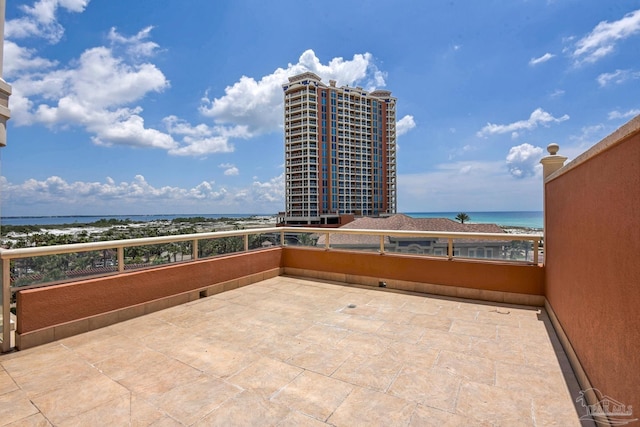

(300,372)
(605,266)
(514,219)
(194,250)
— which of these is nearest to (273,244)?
(194,250)

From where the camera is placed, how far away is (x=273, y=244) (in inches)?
248

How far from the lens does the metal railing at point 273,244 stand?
9.43ft

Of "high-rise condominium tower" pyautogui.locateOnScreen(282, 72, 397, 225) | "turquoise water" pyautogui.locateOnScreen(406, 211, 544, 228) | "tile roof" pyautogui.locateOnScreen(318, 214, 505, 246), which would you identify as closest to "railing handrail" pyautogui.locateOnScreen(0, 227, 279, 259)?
"tile roof" pyautogui.locateOnScreen(318, 214, 505, 246)

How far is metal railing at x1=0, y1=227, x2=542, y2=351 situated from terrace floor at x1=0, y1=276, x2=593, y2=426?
2.21ft

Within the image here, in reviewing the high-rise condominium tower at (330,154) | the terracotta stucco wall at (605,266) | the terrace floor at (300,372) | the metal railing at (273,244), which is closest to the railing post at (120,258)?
the metal railing at (273,244)

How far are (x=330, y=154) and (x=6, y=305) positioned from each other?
53.7m

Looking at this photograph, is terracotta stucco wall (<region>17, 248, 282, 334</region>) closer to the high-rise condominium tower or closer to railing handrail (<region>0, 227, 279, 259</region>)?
railing handrail (<region>0, 227, 279, 259</region>)

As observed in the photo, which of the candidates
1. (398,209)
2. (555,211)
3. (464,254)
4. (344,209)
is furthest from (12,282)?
(398,209)

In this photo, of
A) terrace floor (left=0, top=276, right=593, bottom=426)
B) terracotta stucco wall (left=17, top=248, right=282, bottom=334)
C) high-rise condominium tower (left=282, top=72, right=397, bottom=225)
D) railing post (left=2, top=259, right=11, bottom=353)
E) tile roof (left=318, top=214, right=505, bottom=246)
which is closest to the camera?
terrace floor (left=0, top=276, right=593, bottom=426)

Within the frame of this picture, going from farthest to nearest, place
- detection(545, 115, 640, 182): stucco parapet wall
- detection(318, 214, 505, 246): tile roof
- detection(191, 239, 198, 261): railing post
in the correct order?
detection(318, 214, 505, 246): tile roof → detection(191, 239, 198, 261): railing post → detection(545, 115, 640, 182): stucco parapet wall

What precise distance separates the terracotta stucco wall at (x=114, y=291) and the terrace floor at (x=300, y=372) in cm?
27

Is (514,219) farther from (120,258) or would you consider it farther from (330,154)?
(120,258)

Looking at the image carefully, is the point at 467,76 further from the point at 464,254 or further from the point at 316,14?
the point at 464,254

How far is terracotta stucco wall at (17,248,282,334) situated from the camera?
296 cm
